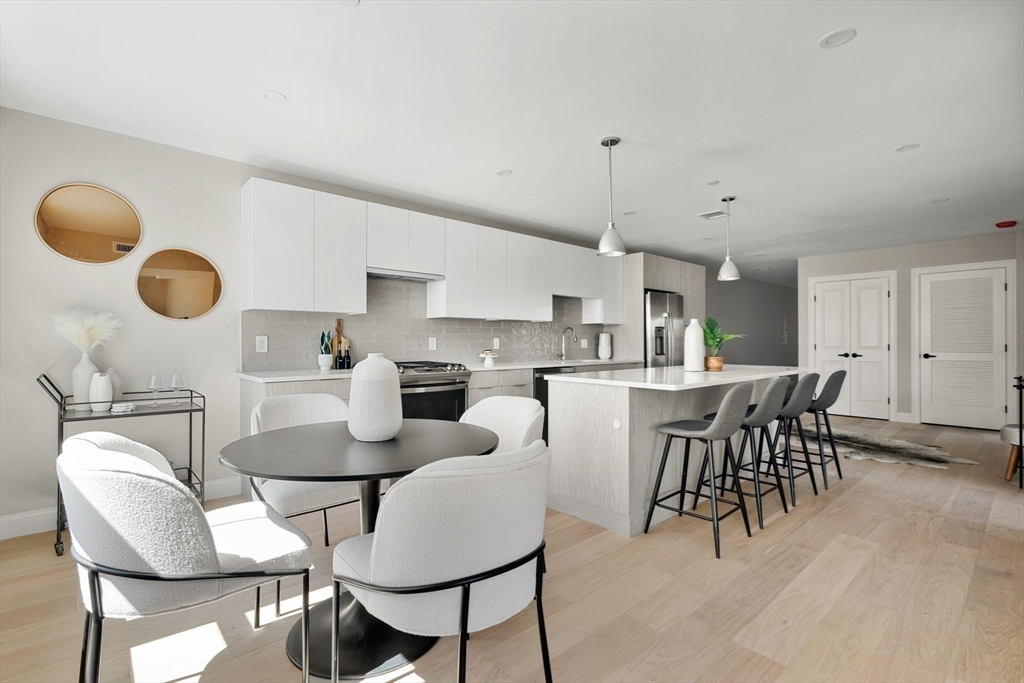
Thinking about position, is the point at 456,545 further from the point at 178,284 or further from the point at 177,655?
the point at 178,284

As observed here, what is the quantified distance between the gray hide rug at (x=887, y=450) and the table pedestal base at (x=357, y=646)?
3965mm

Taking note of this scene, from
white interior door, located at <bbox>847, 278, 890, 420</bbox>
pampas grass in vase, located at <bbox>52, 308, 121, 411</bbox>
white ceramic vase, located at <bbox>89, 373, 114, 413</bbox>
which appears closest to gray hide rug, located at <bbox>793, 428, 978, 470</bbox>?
white interior door, located at <bbox>847, 278, 890, 420</bbox>

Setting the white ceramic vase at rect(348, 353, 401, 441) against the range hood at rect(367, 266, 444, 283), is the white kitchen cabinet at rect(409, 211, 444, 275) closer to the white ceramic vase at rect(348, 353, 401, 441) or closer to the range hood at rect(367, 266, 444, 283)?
the range hood at rect(367, 266, 444, 283)

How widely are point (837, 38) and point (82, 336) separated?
13.5ft

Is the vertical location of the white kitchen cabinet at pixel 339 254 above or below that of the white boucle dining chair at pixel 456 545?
above

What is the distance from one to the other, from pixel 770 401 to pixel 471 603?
97.4 inches

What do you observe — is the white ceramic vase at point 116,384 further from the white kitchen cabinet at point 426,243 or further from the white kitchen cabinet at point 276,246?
the white kitchen cabinet at point 426,243

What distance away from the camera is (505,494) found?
1113mm

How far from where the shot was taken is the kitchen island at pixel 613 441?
276 centimetres

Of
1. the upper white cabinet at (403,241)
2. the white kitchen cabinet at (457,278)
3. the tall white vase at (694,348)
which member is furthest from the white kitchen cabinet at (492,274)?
the tall white vase at (694,348)

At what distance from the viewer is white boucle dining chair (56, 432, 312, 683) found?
1.11 m

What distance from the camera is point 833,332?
7.14m

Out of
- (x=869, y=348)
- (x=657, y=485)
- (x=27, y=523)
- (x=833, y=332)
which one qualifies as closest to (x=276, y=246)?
(x=27, y=523)

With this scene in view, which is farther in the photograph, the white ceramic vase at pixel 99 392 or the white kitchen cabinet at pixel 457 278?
the white kitchen cabinet at pixel 457 278
